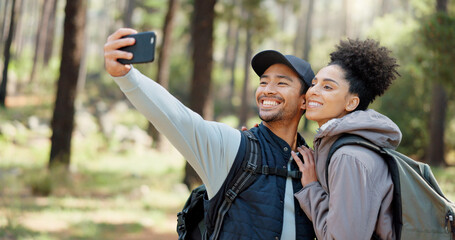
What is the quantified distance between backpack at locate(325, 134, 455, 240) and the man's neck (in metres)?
0.73

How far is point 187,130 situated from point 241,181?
41cm

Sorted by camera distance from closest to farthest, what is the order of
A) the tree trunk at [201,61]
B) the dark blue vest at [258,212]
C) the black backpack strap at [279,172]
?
the dark blue vest at [258,212] < the black backpack strap at [279,172] < the tree trunk at [201,61]

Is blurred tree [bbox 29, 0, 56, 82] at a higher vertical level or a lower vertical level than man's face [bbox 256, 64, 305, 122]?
Answer: higher

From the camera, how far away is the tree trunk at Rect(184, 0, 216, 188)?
10.2m

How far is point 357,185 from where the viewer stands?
203cm

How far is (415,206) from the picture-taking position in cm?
206

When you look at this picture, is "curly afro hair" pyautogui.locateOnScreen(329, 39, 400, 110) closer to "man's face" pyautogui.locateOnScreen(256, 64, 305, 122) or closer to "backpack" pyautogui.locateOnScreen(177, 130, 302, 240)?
"man's face" pyautogui.locateOnScreen(256, 64, 305, 122)

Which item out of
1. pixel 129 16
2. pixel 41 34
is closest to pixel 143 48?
pixel 129 16

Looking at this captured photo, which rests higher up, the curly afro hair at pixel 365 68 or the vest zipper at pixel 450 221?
the curly afro hair at pixel 365 68

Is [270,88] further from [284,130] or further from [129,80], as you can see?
[129,80]

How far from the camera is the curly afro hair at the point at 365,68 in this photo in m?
2.49

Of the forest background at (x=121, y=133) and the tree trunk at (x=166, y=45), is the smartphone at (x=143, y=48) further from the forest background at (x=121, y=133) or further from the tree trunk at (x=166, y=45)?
the tree trunk at (x=166, y=45)

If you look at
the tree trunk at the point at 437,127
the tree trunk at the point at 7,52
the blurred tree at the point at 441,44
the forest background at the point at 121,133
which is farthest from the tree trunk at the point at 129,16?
the blurred tree at the point at 441,44

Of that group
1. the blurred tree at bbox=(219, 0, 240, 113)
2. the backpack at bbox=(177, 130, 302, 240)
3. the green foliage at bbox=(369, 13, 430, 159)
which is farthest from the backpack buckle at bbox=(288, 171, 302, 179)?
the green foliage at bbox=(369, 13, 430, 159)
